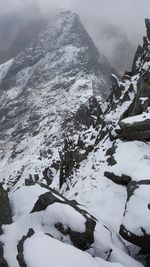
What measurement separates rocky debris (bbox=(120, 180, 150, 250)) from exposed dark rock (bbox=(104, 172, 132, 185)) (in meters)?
3.72

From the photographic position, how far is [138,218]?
13750 millimetres

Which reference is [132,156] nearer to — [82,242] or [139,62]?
[82,242]

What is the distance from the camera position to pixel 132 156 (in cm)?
2164

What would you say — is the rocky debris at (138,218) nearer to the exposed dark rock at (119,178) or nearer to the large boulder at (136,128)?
the exposed dark rock at (119,178)

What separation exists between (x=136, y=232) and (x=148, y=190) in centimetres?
207

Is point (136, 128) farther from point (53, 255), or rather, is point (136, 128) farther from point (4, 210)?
point (53, 255)

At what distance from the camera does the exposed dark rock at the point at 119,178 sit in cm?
1909

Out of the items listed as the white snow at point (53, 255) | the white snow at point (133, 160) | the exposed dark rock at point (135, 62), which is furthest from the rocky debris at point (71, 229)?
the exposed dark rock at point (135, 62)

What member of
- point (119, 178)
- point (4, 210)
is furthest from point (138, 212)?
point (119, 178)

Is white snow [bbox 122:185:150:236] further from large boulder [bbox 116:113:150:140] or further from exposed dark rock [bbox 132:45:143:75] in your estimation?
exposed dark rock [bbox 132:45:143:75]

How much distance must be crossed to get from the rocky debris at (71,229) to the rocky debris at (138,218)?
121 cm

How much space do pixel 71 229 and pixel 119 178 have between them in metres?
6.84

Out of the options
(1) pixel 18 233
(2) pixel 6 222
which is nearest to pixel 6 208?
(2) pixel 6 222

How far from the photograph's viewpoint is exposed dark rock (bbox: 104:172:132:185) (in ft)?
62.6
